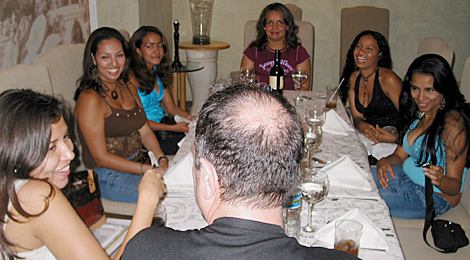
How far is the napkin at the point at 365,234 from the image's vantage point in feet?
3.89

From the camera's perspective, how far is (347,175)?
1.59 metres

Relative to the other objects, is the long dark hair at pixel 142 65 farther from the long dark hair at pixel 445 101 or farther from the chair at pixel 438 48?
the chair at pixel 438 48

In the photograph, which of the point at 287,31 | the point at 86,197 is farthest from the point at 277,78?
the point at 86,197

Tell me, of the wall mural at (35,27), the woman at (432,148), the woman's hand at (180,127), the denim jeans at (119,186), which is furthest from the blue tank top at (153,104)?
the woman at (432,148)

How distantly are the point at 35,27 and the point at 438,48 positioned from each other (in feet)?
8.50

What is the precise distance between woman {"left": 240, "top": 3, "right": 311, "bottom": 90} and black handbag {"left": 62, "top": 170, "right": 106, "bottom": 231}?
202cm

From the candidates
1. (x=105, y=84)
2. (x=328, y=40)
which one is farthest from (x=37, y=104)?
(x=328, y=40)

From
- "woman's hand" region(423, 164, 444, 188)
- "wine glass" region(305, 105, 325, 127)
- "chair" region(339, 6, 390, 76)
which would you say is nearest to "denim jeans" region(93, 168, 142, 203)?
"wine glass" region(305, 105, 325, 127)

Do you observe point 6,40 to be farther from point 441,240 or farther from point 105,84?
point 441,240

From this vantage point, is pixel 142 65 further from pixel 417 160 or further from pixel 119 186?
pixel 417 160

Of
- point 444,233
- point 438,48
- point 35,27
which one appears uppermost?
point 35,27

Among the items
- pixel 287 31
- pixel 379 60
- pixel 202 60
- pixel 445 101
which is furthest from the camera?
pixel 202 60

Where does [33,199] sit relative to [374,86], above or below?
below

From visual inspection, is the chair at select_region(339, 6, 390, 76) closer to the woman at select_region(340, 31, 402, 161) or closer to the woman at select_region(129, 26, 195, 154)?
Answer: the woman at select_region(340, 31, 402, 161)
